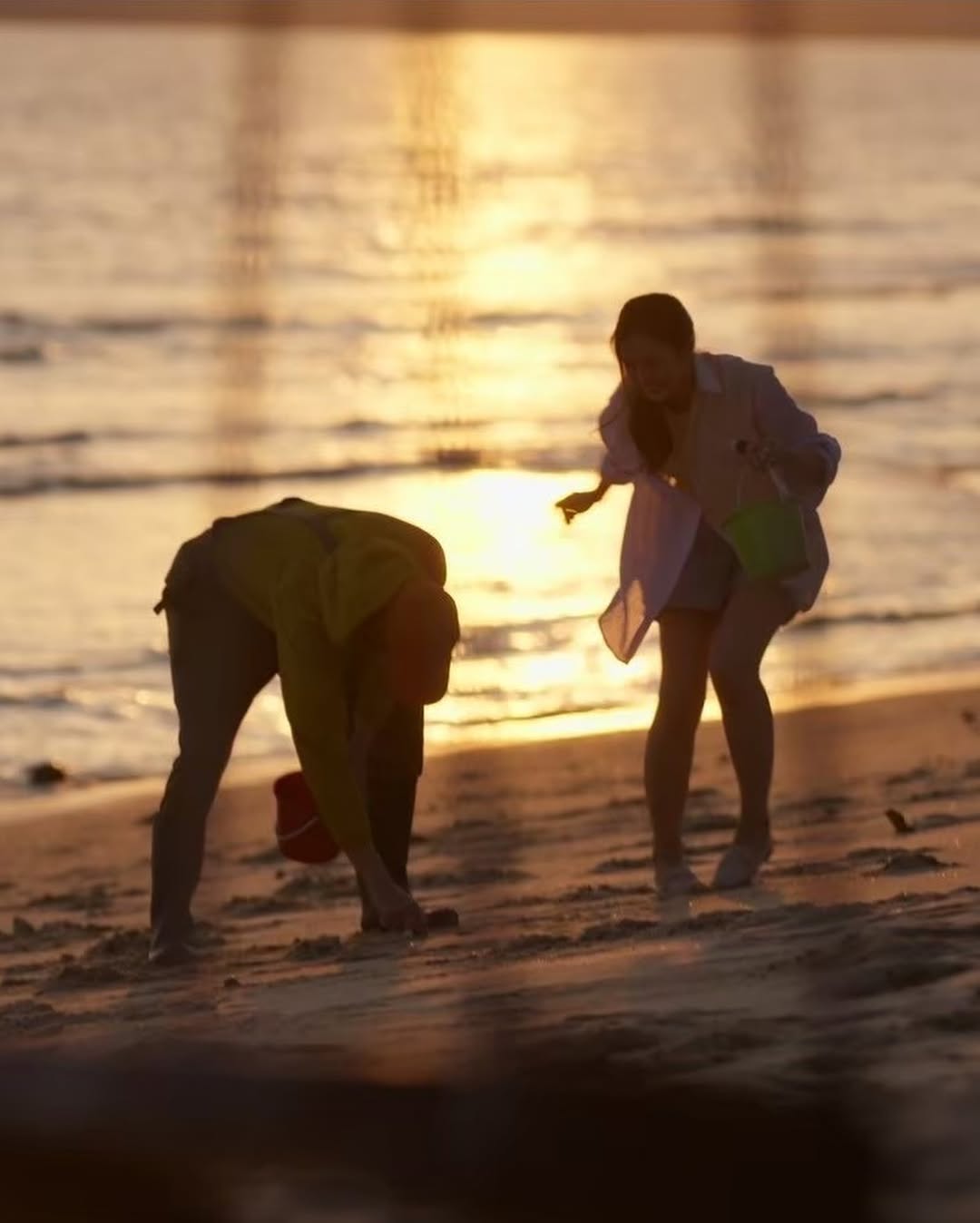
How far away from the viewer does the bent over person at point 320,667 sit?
5.47 meters

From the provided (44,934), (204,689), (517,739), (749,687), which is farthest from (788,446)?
(517,739)

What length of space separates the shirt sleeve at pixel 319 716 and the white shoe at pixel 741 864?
1.09 m

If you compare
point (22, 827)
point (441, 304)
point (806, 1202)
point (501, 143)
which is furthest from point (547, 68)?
point (806, 1202)

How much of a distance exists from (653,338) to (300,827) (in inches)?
50.7

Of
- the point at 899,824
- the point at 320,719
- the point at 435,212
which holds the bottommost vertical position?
the point at 899,824

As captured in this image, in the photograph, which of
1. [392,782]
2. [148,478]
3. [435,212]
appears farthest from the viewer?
[435,212]

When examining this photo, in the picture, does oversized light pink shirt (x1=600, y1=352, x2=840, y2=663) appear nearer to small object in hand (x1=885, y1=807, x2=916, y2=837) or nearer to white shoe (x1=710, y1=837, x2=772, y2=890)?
white shoe (x1=710, y1=837, x2=772, y2=890)

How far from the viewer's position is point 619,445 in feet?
20.4

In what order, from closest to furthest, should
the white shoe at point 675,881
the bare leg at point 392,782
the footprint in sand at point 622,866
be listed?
the bare leg at point 392,782
the white shoe at point 675,881
the footprint in sand at point 622,866

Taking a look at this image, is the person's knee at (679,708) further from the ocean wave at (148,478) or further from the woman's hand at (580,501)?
the ocean wave at (148,478)

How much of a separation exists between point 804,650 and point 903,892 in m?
5.34

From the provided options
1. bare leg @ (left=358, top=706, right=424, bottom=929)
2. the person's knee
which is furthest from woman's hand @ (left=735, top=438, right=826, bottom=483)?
bare leg @ (left=358, top=706, right=424, bottom=929)

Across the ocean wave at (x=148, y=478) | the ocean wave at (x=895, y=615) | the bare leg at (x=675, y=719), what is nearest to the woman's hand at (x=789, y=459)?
the bare leg at (x=675, y=719)

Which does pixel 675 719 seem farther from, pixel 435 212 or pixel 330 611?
pixel 435 212
